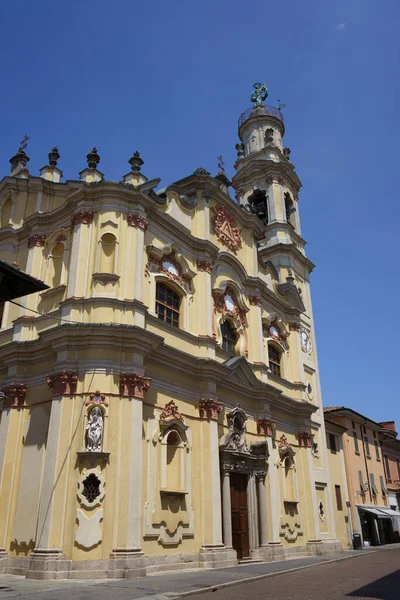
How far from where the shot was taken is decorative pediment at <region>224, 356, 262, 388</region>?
20.2 metres

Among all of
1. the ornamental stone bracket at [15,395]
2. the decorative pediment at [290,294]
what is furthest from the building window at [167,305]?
the decorative pediment at [290,294]

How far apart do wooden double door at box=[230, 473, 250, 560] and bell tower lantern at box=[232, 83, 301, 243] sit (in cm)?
1517

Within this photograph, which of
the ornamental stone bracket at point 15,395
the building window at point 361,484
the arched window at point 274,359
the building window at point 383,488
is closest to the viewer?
the ornamental stone bracket at point 15,395

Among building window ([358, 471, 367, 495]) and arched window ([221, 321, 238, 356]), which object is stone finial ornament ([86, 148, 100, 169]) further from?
building window ([358, 471, 367, 495])

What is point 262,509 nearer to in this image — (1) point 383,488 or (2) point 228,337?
(2) point 228,337

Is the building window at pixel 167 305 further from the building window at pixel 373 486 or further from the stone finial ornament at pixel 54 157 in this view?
the building window at pixel 373 486

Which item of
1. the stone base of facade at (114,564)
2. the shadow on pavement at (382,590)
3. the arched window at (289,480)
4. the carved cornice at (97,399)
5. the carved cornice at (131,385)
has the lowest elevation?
the shadow on pavement at (382,590)

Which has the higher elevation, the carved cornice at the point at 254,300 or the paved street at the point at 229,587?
the carved cornice at the point at 254,300

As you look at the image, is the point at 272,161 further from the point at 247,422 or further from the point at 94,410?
the point at 94,410

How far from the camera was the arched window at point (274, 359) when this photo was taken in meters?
25.1

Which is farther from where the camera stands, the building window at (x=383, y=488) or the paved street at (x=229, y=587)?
the building window at (x=383, y=488)

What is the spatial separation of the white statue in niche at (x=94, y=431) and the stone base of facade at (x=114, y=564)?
8.83 ft

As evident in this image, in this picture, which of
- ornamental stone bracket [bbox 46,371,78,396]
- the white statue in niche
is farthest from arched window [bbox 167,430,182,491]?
ornamental stone bracket [bbox 46,371,78,396]

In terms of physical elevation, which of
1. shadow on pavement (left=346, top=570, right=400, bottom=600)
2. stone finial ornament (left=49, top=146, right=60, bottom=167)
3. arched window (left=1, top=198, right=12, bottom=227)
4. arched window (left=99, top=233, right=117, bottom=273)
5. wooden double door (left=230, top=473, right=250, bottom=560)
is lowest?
shadow on pavement (left=346, top=570, right=400, bottom=600)
